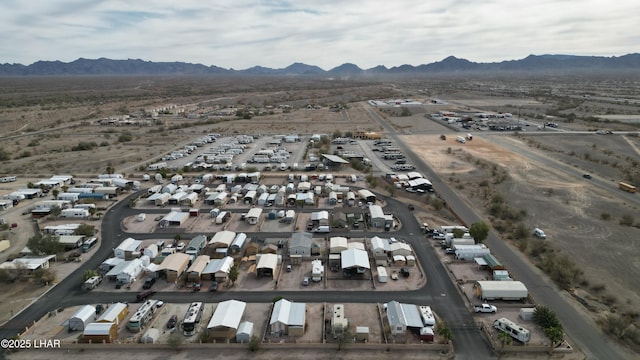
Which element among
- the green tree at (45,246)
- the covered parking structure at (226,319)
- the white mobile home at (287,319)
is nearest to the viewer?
the covered parking structure at (226,319)

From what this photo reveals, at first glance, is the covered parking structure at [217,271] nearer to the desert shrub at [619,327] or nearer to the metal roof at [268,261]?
the metal roof at [268,261]

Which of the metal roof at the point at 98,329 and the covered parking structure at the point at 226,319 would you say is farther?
the covered parking structure at the point at 226,319

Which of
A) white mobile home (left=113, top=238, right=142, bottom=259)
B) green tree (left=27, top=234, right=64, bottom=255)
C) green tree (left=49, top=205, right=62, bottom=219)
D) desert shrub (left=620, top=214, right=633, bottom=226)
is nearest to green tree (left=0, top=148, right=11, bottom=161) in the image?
green tree (left=49, top=205, right=62, bottom=219)

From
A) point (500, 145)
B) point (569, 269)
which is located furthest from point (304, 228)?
point (500, 145)

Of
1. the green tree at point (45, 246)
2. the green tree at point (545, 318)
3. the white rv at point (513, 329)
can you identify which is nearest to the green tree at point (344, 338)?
the white rv at point (513, 329)

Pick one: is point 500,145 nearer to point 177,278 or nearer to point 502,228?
point 502,228

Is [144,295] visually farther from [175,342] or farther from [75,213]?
[75,213]

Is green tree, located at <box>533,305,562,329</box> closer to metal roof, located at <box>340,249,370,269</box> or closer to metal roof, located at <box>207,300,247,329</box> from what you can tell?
metal roof, located at <box>340,249,370,269</box>
